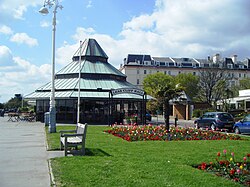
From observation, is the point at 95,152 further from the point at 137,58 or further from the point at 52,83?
the point at 137,58

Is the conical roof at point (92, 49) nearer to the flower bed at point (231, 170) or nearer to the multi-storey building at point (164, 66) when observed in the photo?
the flower bed at point (231, 170)

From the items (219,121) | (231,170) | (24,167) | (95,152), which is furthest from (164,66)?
(231,170)

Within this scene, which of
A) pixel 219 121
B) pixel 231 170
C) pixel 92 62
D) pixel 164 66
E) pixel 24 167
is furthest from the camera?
pixel 164 66

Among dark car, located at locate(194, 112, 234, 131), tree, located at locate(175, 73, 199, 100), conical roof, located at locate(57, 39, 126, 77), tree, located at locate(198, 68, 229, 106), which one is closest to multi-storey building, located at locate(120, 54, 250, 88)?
tree, located at locate(175, 73, 199, 100)

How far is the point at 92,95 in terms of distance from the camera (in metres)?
35.3

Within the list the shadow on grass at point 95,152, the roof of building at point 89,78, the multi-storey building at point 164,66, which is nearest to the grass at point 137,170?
the shadow on grass at point 95,152

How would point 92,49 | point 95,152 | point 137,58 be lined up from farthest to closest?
1. point 137,58
2. point 92,49
3. point 95,152

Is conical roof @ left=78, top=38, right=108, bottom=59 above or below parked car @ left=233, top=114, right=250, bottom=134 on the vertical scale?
above

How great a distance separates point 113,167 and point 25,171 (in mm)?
2309

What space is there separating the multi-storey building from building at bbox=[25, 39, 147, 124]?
204 ft

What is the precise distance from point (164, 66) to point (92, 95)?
7688cm

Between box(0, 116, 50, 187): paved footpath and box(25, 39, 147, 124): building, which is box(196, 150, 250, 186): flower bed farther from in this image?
box(25, 39, 147, 124): building

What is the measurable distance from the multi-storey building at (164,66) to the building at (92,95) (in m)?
62.2

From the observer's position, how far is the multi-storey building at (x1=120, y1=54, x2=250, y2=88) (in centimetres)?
10656
